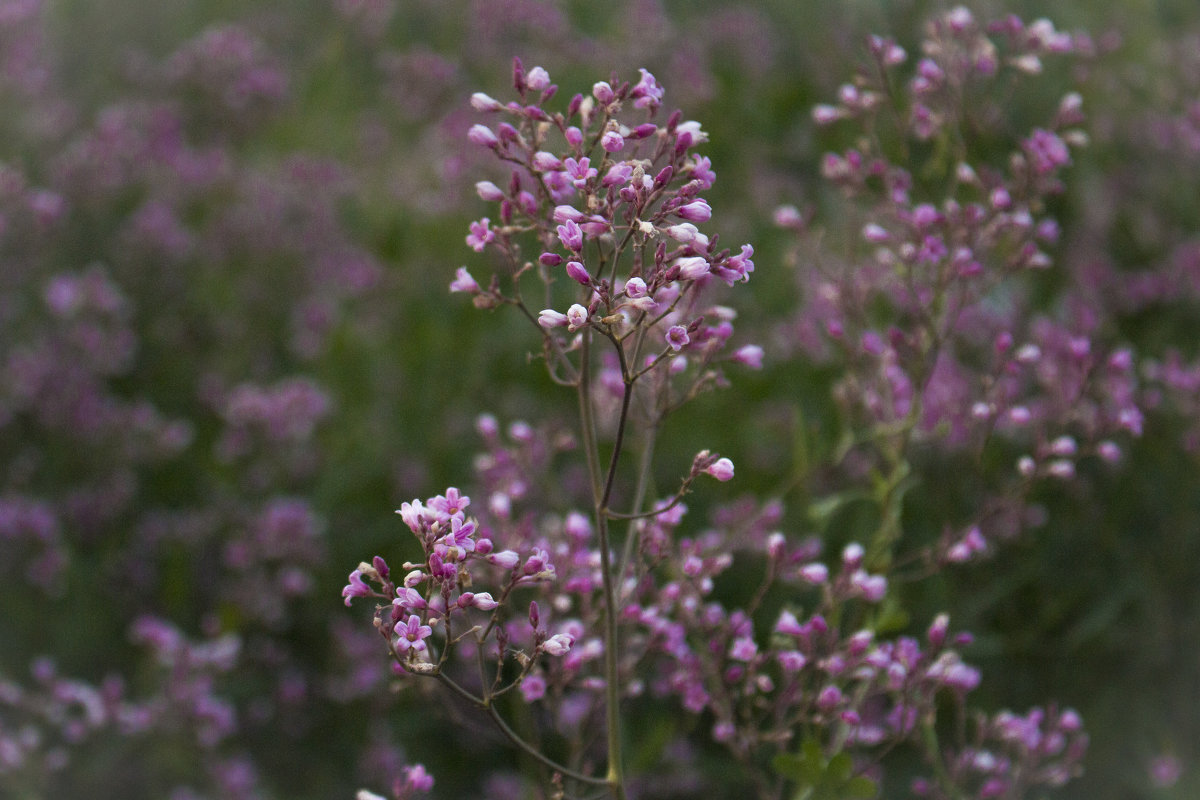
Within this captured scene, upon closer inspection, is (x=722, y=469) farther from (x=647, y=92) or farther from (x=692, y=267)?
(x=647, y=92)

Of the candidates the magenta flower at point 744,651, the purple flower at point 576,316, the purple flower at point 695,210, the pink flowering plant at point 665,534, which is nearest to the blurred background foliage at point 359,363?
the pink flowering plant at point 665,534

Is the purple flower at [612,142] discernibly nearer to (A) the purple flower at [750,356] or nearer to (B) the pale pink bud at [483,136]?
(B) the pale pink bud at [483,136]

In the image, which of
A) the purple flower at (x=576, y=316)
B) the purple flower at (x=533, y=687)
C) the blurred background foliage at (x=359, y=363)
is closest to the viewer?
the purple flower at (x=576, y=316)

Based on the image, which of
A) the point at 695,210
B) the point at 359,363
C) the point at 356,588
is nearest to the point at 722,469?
the point at 695,210

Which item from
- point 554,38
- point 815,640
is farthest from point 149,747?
point 554,38

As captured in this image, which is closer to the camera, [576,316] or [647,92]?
[576,316]
